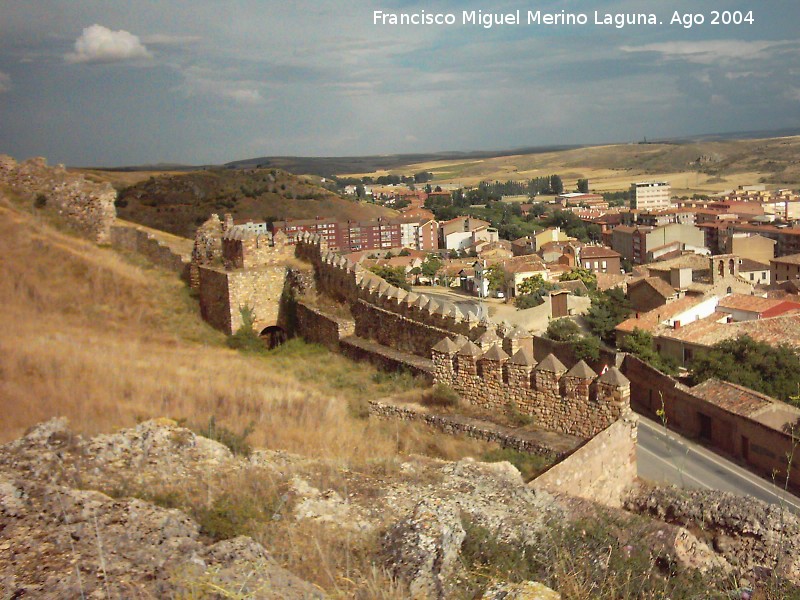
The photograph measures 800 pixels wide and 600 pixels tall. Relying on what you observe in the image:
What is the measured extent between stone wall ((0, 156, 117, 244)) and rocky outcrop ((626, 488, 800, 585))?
11.6 metres

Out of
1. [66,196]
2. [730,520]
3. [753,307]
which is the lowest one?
[753,307]

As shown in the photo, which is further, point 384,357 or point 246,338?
point 246,338

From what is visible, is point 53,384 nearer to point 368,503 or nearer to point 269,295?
point 368,503

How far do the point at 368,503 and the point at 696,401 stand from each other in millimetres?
15093

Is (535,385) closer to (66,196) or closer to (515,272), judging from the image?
(66,196)

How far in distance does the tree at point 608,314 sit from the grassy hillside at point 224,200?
17.3 m

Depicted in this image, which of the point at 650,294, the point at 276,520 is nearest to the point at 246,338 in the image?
the point at 276,520

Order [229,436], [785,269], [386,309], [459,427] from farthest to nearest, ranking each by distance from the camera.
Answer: [785,269]
[386,309]
[459,427]
[229,436]

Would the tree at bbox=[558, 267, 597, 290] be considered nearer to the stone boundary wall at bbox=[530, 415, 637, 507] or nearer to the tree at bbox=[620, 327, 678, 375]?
the tree at bbox=[620, 327, 678, 375]

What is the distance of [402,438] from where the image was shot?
8.08m

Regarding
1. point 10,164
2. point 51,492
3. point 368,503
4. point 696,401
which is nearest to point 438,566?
point 368,503

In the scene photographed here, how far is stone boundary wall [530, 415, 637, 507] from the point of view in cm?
657

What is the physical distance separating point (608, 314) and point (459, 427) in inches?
898

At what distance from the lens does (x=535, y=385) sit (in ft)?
27.0
